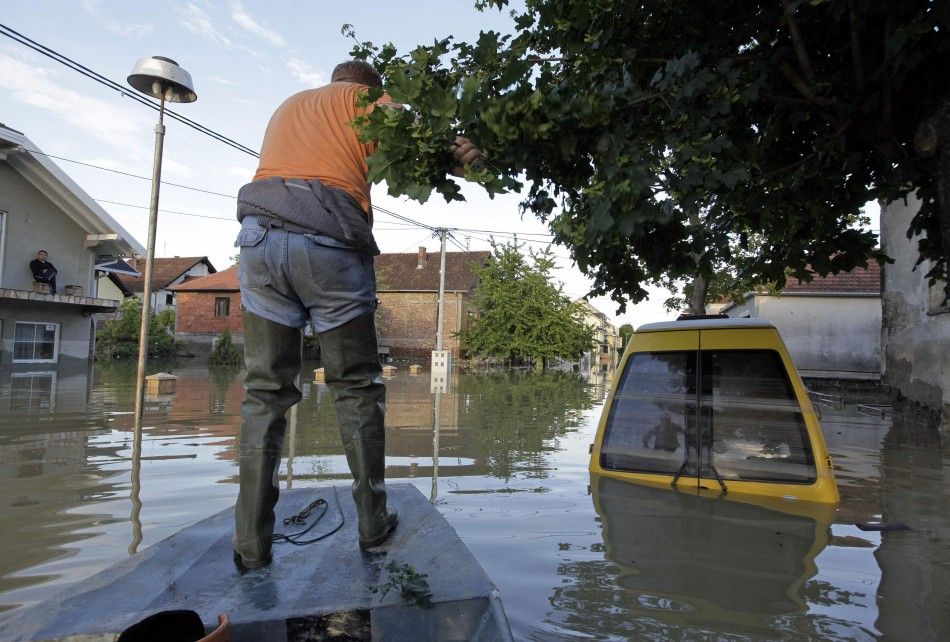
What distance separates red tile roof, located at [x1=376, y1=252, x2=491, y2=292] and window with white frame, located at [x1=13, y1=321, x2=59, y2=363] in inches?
1119

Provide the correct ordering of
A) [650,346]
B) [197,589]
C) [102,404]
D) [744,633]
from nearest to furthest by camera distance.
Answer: [197,589] → [744,633] → [650,346] → [102,404]

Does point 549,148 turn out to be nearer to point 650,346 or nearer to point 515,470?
point 650,346

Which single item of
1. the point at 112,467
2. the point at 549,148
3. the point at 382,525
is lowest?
the point at 112,467

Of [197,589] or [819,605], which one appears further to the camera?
[819,605]

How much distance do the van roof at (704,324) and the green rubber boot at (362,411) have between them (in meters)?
2.79

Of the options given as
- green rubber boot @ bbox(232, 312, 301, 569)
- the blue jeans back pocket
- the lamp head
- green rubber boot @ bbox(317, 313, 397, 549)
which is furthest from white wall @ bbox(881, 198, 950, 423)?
the blue jeans back pocket

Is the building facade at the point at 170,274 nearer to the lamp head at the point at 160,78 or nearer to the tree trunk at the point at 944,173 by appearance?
the lamp head at the point at 160,78

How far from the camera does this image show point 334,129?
111 inches

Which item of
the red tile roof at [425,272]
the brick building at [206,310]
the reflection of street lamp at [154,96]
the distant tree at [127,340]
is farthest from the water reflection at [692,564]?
the brick building at [206,310]

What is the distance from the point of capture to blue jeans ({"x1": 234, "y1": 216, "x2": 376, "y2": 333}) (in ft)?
8.64

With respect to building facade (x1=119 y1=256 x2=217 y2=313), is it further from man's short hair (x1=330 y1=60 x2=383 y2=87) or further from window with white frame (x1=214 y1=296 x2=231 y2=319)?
man's short hair (x1=330 y1=60 x2=383 y2=87)

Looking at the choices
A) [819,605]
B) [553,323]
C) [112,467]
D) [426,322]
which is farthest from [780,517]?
[426,322]

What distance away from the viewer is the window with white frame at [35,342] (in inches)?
797

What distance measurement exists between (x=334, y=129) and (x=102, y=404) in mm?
12328
